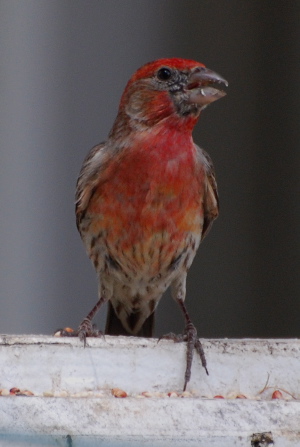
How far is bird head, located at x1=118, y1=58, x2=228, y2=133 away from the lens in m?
4.18

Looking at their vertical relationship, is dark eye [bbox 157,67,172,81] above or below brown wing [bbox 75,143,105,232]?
above

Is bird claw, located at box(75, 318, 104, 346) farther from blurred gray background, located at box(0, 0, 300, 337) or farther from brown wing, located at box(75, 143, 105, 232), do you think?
blurred gray background, located at box(0, 0, 300, 337)

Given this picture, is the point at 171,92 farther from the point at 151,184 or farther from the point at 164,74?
the point at 151,184

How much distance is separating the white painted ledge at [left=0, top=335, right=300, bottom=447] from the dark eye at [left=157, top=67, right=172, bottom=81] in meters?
1.33

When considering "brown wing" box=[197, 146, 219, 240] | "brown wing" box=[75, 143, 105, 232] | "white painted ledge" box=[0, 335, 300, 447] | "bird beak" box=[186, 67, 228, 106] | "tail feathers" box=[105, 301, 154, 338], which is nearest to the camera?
"white painted ledge" box=[0, 335, 300, 447]

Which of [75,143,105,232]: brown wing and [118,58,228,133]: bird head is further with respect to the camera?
[75,143,105,232]: brown wing

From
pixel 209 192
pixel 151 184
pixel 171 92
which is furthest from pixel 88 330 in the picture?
pixel 171 92

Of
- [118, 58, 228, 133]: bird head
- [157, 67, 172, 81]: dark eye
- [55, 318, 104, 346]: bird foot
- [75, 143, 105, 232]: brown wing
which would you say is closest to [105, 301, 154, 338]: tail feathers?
[75, 143, 105, 232]: brown wing

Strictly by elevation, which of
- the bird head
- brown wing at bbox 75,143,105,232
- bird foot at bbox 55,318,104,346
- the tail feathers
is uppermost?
the bird head

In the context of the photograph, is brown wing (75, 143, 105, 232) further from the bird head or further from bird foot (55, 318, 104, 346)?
bird foot (55, 318, 104, 346)

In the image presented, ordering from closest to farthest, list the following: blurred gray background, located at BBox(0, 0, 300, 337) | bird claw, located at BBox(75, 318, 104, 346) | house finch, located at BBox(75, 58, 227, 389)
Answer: bird claw, located at BBox(75, 318, 104, 346), house finch, located at BBox(75, 58, 227, 389), blurred gray background, located at BBox(0, 0, 300, 337)

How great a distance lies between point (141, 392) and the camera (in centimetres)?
322

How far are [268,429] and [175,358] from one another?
2.99ft

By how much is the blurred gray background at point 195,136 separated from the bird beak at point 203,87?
2734mm
